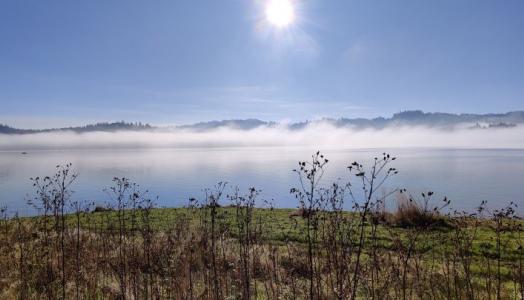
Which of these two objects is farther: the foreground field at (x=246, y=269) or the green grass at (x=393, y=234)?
the green grass at (x=393, y=234)

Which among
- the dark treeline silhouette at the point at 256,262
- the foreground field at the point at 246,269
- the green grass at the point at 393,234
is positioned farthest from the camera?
the green grass at the point at 393,234

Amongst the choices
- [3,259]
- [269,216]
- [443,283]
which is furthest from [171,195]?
[443,283]

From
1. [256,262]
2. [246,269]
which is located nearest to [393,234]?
[256,262]

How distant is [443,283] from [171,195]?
45770mm

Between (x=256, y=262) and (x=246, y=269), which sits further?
(x=256, y=262)

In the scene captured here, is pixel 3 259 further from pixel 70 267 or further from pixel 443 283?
pixel 443 283

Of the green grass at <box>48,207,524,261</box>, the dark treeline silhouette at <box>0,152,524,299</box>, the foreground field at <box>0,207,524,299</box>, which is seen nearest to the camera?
the dark treeline silhouette at <box>0,152,524,299</box>

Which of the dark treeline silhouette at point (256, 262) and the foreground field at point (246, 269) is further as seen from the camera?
the foreground field at point (246, 269)

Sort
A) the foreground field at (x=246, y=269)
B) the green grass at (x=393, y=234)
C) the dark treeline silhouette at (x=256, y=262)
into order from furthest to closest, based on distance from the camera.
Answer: the green grass at (x=393, y=234) → the foreground field at (x=246, y=269) → the dark treeline silhouette at (x=256, y=262)

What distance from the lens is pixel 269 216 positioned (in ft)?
55.7

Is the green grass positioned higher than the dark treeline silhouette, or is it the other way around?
the dark treeline silhouette

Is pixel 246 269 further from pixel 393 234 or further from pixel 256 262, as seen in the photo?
pixel 393 234

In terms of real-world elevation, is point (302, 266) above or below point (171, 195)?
above

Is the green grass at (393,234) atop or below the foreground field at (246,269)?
below
